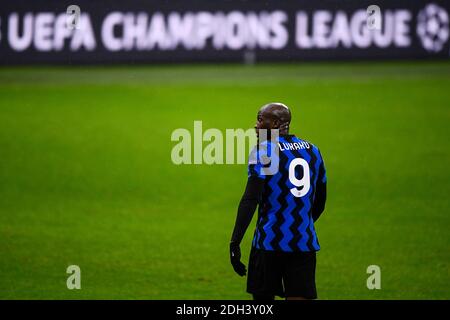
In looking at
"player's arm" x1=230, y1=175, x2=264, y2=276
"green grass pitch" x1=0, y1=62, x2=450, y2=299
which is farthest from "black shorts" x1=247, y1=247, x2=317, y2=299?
"green grass pitch" x1=0, y1=62, x2=450, y2=299

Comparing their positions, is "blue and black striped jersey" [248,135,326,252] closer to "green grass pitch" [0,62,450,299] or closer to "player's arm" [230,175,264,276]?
"player's arm" [230,175,264,276]

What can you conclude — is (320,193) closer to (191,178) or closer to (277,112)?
(277,112)

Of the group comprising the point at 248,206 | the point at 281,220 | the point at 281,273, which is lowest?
the point at 281,273

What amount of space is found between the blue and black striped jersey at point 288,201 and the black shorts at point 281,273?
62 mm

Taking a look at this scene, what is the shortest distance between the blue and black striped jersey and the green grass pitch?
9.94 feet

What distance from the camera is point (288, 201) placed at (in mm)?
7215

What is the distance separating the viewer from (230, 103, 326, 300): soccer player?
23.3ft

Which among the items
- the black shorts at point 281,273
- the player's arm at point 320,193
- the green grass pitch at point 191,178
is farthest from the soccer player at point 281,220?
the green grass pitch at point 191,178

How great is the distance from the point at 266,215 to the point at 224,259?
4538 mm

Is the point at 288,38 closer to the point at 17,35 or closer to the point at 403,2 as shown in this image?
the point at 403,2

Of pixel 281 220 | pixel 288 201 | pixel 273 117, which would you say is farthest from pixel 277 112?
pixel 281 220

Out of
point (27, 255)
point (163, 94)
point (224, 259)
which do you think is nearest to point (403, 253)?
point (224, 259)

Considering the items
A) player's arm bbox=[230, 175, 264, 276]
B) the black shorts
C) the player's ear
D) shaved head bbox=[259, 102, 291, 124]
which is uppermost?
shaved head bbox=[259, 102, 291, 124]

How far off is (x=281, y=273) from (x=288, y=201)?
53cm
